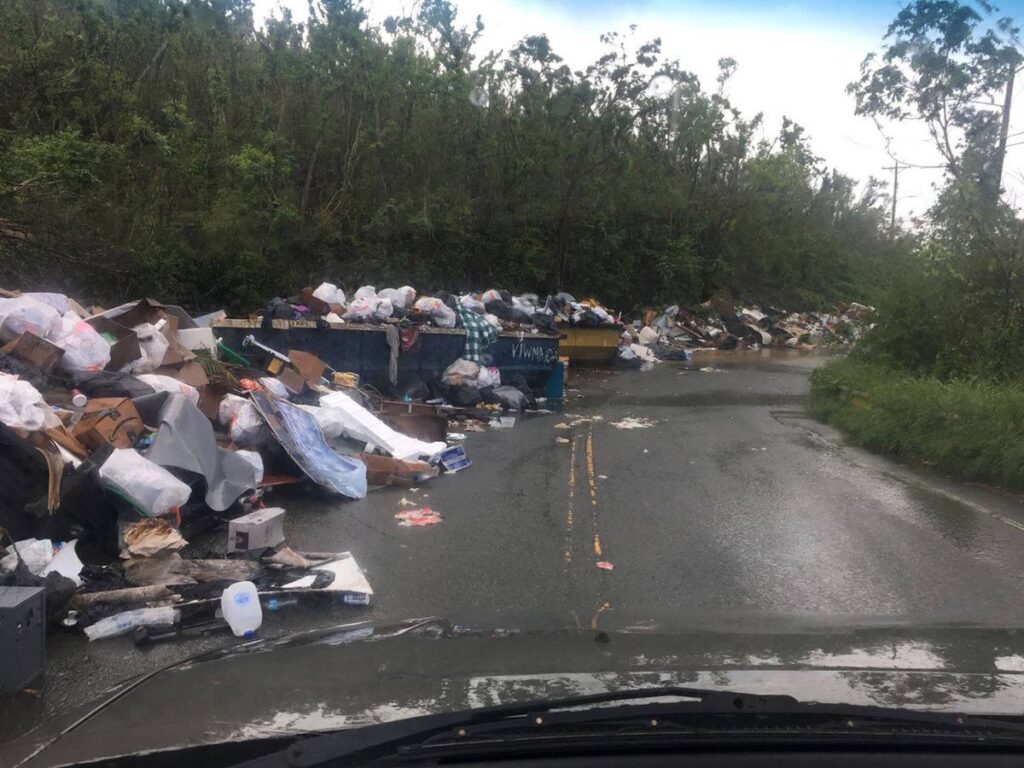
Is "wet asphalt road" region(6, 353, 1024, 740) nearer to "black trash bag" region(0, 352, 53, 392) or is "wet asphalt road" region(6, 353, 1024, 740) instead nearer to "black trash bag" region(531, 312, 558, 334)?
"black trash bag" region(0, 352, 53, 392)

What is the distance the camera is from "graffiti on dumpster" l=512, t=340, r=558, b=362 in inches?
673

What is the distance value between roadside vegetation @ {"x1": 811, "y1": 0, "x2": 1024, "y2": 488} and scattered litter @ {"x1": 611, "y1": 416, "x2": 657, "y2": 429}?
Answer: 9.81 feet

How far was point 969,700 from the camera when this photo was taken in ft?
9.20

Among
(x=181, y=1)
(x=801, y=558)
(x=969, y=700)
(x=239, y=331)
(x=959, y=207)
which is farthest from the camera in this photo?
(x=181, y=1)

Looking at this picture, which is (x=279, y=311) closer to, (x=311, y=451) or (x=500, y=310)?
(x=311, y=451)

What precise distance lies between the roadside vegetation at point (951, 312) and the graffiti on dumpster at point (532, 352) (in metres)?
4.89

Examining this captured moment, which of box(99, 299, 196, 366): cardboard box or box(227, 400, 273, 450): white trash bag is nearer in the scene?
box(227, 400, 273, 450): white trash bag

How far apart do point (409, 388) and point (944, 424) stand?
7.84m

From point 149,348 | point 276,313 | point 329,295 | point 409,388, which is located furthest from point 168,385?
point 329,295

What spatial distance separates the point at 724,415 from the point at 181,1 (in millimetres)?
18139

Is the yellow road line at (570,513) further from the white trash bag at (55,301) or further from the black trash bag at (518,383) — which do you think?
the white trash bag at (55,301)

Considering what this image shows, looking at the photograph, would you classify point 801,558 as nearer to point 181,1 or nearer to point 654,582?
point 654,582

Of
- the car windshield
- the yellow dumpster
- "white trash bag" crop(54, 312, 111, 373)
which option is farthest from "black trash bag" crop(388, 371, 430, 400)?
the yellow dumpster

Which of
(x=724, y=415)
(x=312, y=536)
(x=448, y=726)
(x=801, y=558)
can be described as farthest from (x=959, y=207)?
(x=448, y=726)
